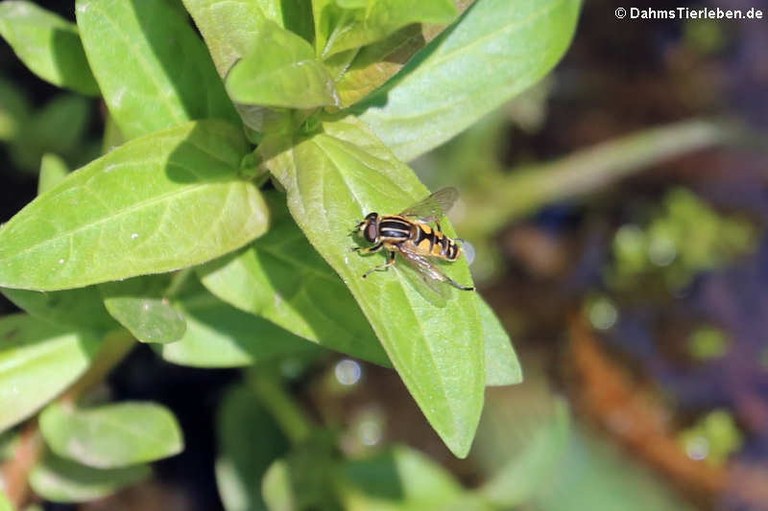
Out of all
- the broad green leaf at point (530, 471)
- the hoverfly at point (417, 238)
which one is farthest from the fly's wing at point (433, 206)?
A: the broad green leaf at point (530, 471)

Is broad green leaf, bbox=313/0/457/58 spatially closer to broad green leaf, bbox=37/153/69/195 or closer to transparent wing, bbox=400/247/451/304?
transparent wing, bbox=400/247/451/304

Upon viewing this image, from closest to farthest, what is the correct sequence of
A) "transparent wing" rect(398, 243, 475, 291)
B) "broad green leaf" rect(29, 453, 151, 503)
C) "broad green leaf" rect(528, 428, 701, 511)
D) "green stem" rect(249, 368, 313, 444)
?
"transparent wing" rect(398, 243, 475, 291) → "broad green leaf" rect(29, 453, 151, 503) → "green stem" rect(249, 368, 313, 444) → "broad green leaf" rect(528, 428, 701, 511)

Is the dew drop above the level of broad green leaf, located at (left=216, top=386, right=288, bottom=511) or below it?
below

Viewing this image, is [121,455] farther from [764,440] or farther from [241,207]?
[764,440]

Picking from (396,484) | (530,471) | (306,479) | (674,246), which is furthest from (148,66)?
(674,246)

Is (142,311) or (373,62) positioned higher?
(373,62)

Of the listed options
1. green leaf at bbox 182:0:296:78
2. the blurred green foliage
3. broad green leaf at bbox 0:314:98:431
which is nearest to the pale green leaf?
green leaf at bbox 182:0:296:78

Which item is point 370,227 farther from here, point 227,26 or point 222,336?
point 222,336

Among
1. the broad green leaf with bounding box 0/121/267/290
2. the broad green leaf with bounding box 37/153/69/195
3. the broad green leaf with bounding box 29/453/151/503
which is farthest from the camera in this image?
the broad green leaf with bounding box 29/453/151/503
